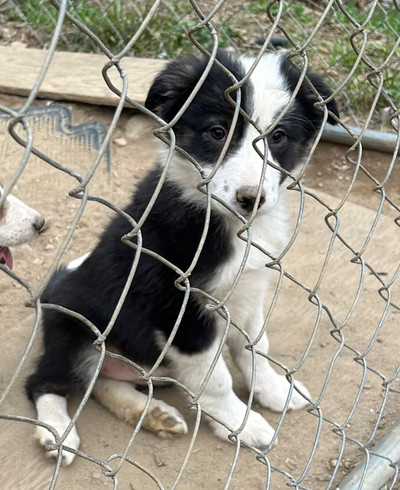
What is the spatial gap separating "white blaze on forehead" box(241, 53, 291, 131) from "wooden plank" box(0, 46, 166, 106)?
1.84 m

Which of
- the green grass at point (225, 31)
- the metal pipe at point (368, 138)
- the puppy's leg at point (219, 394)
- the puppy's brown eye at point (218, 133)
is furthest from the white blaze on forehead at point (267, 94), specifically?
the green grass at point (225, 31)

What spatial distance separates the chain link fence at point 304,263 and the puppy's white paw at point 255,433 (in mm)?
51

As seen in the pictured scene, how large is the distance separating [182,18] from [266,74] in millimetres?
3171

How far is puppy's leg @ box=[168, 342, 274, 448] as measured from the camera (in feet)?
7.72

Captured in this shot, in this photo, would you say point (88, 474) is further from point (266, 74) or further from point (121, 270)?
point (266, 74)

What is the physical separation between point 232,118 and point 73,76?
104 inches

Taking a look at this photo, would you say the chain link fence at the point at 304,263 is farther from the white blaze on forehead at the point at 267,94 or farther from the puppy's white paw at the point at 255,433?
the white blaze on forehead at the point at 267,94

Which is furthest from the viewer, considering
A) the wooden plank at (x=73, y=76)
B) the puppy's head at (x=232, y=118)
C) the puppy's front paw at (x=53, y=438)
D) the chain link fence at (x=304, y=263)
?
the wooden plank at (x=73, y=76)

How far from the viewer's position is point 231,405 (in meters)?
2.46

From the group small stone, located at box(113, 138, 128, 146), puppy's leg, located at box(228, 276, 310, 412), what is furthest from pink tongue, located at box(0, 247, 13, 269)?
small stone, located at box(113, 138, 128, 146)

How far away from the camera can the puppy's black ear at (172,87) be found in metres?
2.27

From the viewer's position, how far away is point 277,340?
9.68 feet

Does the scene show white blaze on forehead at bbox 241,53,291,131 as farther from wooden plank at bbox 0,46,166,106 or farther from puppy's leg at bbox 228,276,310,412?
wooden plank at bbox 0,46,166,106

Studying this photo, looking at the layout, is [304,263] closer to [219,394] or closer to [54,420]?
[219,394]
